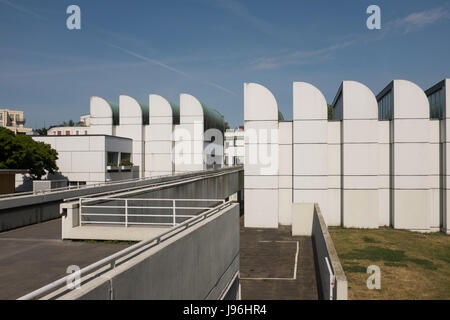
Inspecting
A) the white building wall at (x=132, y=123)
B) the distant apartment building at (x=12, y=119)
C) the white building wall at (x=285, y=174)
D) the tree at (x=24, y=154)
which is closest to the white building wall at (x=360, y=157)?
the white building wall at (x=285, y=174)

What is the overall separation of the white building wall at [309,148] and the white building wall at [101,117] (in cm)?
2745

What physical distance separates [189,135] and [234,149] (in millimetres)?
47906

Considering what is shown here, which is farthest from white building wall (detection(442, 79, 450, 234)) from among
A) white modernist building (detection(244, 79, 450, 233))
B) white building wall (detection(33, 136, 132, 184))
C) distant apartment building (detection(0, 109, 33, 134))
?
distant apartment building (detection(0, 109, 33, 134))

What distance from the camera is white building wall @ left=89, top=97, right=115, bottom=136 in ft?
161

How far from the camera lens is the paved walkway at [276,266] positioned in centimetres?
1811

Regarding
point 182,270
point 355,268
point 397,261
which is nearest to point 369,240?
point 397,261

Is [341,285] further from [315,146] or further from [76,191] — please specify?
[315,146]

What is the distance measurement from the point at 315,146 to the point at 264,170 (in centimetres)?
462

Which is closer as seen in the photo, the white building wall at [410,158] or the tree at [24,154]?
the white building wall at [410,158]

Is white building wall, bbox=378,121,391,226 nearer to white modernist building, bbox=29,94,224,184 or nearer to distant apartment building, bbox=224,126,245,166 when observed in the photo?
white modernist building, bbox=29,94,224,184

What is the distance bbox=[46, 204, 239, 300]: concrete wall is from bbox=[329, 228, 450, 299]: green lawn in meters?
5.82

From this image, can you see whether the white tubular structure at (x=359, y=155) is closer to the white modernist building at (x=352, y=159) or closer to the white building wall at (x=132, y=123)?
the white modernist building at (x=352, y=159)

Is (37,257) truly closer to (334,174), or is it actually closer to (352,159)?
(334,174)

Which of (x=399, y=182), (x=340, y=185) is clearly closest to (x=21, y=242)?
(x=340, y=185)
